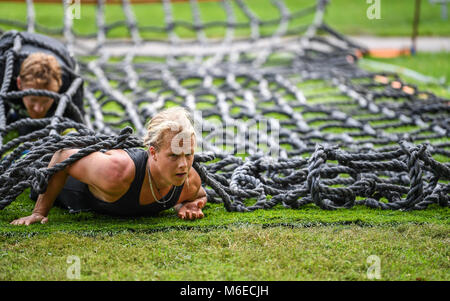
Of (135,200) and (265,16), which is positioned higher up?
(265,16)

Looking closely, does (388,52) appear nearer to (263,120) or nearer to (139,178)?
(263,120)

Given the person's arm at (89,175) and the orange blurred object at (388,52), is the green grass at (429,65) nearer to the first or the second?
the orange blurred object at (388,52)

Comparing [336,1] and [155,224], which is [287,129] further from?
[336,1]

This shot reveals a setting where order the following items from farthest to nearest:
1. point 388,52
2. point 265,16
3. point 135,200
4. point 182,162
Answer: point 265,16, point 388,52, point 135,200, point 182,162

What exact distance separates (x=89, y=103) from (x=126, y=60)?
1.34 m

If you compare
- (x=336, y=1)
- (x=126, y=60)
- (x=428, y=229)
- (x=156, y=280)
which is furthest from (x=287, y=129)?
(x=336, y=1)

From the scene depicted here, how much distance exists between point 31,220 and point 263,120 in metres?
1.74

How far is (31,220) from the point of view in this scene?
→ 197 cm

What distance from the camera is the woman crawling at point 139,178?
185 cm

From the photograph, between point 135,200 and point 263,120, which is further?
point 263,120

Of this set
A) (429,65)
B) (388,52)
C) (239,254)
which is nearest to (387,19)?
(388,52)

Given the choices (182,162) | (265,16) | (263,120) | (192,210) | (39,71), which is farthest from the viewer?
(265,16)

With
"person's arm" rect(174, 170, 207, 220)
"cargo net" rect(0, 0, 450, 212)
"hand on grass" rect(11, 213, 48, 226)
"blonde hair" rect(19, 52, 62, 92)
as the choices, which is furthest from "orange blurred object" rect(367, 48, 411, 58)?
"hand on grass" rect(11, 213, 48, 226)

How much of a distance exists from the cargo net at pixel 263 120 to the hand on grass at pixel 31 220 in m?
0.12
